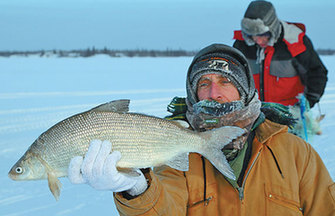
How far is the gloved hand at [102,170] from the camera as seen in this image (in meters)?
1.84

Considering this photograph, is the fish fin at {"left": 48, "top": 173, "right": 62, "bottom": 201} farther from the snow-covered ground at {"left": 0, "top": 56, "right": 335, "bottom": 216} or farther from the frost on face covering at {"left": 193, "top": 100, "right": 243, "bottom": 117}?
the snow-covered ground at {"left": 0, "top": 56, "right": 335, "bottom": 216}

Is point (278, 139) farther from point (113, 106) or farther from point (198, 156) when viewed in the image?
point (113, 106)

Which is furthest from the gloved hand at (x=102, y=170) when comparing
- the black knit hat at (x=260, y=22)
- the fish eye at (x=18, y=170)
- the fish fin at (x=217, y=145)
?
the black knit hat at (x=260, y=22)

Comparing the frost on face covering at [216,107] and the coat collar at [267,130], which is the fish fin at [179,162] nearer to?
the frost on face covering at [216,107]

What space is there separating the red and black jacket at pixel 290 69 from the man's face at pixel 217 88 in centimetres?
213

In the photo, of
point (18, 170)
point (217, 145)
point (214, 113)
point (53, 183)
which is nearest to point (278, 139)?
point (214, 113)

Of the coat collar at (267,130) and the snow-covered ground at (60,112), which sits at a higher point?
the coat collar at (267,130)

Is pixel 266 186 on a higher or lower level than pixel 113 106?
lower

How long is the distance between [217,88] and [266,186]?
0.79 metres

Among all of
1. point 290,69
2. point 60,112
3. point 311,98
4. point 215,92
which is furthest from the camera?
point 60,112

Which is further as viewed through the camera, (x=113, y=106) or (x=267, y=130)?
(x=267, y=130)

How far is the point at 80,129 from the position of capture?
1888 millimetres

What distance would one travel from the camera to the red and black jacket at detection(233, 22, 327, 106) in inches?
174

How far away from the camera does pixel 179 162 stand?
79.5 inches
